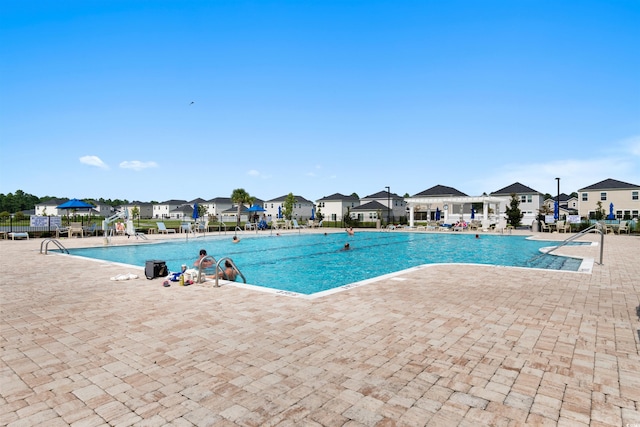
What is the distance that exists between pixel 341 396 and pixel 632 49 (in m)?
19.6

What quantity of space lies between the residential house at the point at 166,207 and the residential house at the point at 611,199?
9937 centimetres

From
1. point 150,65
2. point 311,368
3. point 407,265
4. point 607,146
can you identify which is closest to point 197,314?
point 311,368

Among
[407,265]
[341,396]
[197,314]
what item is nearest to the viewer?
[341,396]

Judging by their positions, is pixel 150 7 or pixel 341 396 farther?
pixel 150 7

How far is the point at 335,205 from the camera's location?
63750mm

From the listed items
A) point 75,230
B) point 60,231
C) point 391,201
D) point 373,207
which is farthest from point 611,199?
point 60,231

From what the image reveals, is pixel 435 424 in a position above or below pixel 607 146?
below

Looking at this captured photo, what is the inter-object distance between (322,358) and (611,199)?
56.9 m

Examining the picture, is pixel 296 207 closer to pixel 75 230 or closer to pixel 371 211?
pixel 371 211

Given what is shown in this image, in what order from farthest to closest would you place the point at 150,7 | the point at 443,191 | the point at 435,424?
the point at 443,191
the point at 150,7
the point at 435,424

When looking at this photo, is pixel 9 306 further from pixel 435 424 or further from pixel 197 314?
pixel 435 424

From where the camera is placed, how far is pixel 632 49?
1424 centimetres

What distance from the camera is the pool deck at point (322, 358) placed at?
2.80 metres

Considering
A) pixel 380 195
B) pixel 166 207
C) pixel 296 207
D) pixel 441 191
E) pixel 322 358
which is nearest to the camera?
pixel 322 358
